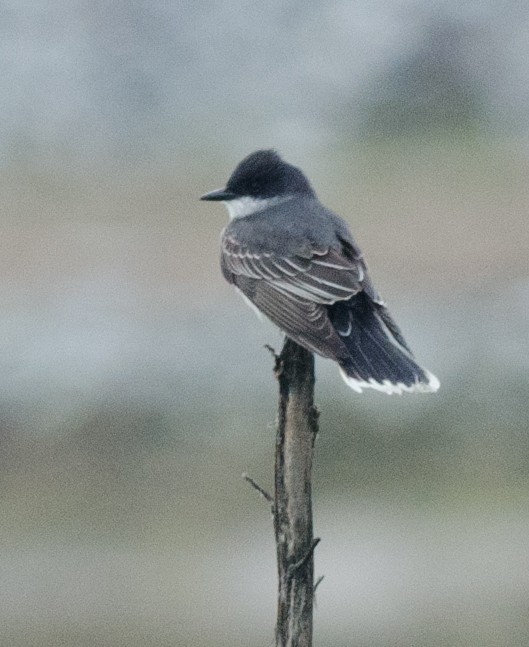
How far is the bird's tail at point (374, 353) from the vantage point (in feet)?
22.1

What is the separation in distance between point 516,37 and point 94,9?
4.57m

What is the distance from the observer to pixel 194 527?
11406 millimetres

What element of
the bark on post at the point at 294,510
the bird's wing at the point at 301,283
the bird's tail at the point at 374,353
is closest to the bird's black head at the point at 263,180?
the bird's wing at the point at 301,283

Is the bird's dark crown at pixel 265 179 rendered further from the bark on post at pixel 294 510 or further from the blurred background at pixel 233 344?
the blurred background at pixel 233 344

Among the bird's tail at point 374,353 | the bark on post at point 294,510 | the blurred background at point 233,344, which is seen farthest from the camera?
the blurred background at point 233,344

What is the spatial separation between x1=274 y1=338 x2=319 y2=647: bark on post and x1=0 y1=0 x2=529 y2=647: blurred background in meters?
4.27

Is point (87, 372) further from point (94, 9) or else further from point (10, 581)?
point (94, 9)

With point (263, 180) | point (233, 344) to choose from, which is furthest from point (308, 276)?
point (233, 344)

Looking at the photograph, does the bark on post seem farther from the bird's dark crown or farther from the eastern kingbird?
the bird's dark crown

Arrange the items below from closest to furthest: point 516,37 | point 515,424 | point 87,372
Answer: point 515,424 < point 87,372 < point 516,37

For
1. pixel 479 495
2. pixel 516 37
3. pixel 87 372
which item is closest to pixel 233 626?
pixel 479 495

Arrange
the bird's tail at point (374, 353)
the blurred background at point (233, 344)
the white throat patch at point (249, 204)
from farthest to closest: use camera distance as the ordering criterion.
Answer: the blurred background at point (233, 344) < the white throat patch at point (249, 204) < the bird's tail at point (374, 353)

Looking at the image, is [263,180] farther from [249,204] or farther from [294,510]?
[294,510]

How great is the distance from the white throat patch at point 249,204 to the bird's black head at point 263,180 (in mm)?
16
